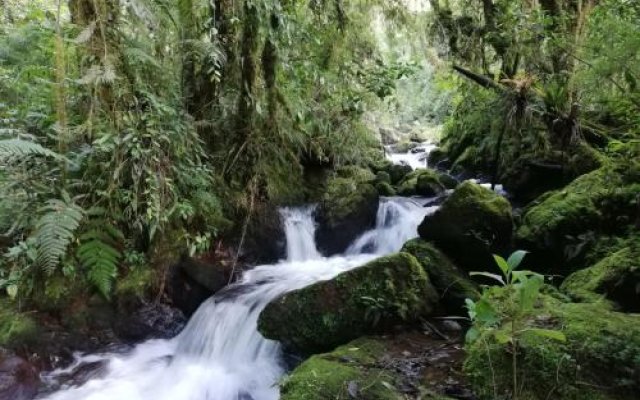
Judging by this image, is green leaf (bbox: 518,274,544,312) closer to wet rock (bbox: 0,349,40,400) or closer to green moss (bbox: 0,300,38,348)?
wet rock (bbox: 0,349,40,400)

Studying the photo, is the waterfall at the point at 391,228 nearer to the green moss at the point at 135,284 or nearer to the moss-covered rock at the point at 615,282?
the green moss at the point at 135,284

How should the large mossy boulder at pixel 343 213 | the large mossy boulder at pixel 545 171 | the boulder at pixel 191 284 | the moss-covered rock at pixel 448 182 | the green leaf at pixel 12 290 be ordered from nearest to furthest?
the green leaf at pixel 12 290 → the boulder at pixel 191 284 → the large mossy boulder at pixel 545 171 → the large mossy boulder at pixel 343 213 → the moss-covered rock at pixel 448 182

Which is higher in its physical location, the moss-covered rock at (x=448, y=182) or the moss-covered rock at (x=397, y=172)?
the moss-covered rock at (x=397, y=172)

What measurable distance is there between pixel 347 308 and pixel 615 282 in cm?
196

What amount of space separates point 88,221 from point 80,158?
577mm

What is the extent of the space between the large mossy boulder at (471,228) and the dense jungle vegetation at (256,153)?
2cm

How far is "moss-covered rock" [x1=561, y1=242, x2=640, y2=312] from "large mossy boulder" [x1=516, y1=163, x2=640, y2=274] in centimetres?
69

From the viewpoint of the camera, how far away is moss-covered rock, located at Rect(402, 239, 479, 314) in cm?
387

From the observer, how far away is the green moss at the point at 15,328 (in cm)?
386

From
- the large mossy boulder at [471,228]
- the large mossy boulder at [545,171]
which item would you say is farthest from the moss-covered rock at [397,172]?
the large mossy boulder at [471,228]

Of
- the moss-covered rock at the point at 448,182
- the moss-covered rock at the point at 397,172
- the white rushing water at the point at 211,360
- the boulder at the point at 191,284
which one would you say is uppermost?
the moss-covered rock at the point at 397,172

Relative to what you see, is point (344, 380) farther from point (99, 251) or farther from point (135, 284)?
point (135, 284)

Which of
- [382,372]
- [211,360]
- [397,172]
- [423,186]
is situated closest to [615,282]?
[382,372]

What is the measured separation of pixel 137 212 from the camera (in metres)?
4.35
